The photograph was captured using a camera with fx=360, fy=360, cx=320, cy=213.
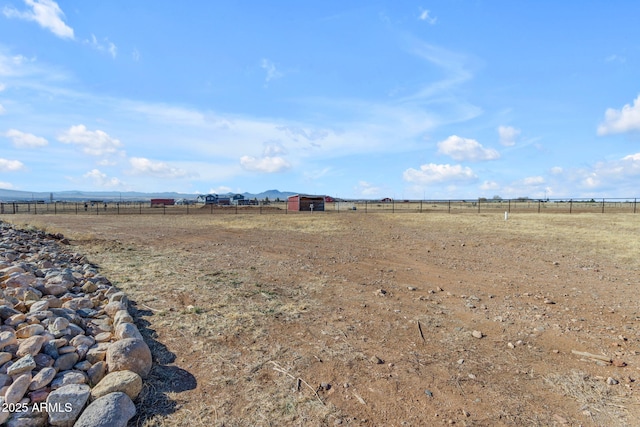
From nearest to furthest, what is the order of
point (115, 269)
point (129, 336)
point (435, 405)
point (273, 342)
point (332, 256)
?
point (435, 405)
point (129, 336)
point (273, 342)
point (115, 269)
point (332, 256)

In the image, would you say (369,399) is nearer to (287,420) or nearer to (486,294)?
(287,420)

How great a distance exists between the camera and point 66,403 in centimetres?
304

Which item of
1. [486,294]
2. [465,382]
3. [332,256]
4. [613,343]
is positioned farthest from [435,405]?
[332,256]

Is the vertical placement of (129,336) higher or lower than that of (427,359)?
higher

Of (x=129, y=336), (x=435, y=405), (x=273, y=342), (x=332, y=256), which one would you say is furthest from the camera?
(x=332, y=256)

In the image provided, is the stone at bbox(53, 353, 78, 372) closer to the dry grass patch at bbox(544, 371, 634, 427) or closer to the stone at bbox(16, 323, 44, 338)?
the stone at bbox(16, 323, 44, 338)

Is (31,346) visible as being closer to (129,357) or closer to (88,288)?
(129,357)

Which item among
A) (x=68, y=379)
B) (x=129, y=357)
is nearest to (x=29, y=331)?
(x=68, y=379)

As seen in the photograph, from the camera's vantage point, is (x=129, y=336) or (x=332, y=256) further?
(x=332, y=256)

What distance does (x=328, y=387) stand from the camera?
3.74 metres

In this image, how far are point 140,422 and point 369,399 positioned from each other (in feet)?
6.86

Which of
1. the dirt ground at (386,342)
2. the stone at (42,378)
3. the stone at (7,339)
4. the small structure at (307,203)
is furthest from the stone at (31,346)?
the small structure at (307,203)

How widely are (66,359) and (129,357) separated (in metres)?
0.58

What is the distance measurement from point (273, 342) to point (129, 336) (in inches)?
68.8
